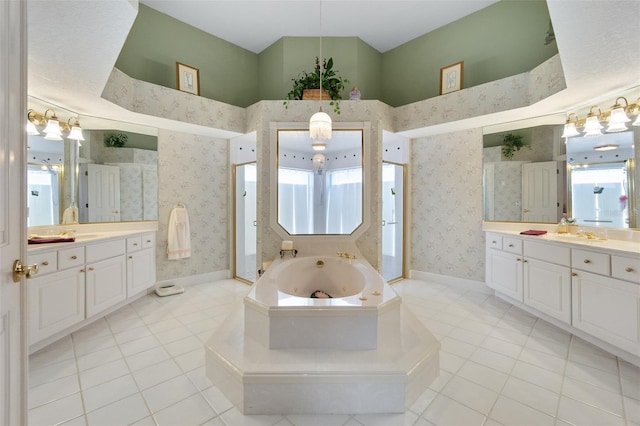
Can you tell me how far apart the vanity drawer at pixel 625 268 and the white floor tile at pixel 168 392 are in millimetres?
2944

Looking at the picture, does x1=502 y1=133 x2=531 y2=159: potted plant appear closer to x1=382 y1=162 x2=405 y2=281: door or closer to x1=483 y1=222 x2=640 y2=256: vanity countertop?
x1=483 y1=222 x2=640 y2=256: vanity countertop

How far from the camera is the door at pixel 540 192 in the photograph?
9.60 feet

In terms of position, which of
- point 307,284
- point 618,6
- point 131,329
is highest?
point 618,6

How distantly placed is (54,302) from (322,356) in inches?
84.6

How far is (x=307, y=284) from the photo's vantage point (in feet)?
9.58

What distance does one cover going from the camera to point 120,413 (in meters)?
1.49

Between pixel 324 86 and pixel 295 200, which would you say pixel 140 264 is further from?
pixel 324 86

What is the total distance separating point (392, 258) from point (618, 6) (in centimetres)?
341

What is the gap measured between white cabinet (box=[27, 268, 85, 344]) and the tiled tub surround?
1350 mm

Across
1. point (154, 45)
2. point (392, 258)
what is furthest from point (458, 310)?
point (154, 45)

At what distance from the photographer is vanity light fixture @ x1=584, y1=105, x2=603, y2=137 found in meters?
2.55

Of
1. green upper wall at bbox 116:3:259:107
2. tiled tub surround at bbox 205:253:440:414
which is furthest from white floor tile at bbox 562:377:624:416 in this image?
green upper wall at bbox 116:3:259:107

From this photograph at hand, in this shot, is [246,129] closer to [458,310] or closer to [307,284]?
[307,284]

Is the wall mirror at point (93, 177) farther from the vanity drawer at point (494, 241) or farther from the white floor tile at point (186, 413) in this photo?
the vanity drawer at point (494, 241)
